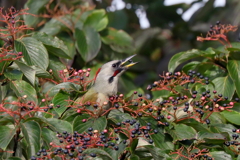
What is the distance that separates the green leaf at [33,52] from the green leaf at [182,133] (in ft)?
Result: 4.20

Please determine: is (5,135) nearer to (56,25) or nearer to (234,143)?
(234,143)

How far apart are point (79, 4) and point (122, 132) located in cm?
416

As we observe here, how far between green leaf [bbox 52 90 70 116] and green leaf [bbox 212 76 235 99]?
55.9 inches

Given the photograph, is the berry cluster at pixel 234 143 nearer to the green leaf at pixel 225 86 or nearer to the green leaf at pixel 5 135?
the green leaf at pixel 225 86

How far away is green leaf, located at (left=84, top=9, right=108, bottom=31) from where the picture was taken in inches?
242

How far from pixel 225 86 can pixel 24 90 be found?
184 centimetres

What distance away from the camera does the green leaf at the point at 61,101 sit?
363 cm

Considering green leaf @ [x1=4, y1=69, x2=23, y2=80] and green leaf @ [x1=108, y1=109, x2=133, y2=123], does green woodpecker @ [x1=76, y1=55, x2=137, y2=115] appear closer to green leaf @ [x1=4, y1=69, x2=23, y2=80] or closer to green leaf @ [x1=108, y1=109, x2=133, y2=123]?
green leaf @ [x1=108, y1=109, x2=133, y2=123]

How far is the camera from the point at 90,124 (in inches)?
137

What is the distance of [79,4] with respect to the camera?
7082mm

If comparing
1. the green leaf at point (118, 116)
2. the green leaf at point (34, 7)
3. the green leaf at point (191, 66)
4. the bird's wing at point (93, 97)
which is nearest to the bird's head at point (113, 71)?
the bird's wing at point (93, 97)

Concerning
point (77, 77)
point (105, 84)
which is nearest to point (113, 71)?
point (105, 84)

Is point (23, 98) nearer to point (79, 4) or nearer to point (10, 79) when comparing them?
point (10, 79)

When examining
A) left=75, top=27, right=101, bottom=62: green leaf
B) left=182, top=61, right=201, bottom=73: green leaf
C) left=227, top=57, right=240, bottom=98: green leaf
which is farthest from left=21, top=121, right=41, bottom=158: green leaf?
left=75, top=27, right=101, bottom=62: green leaf
